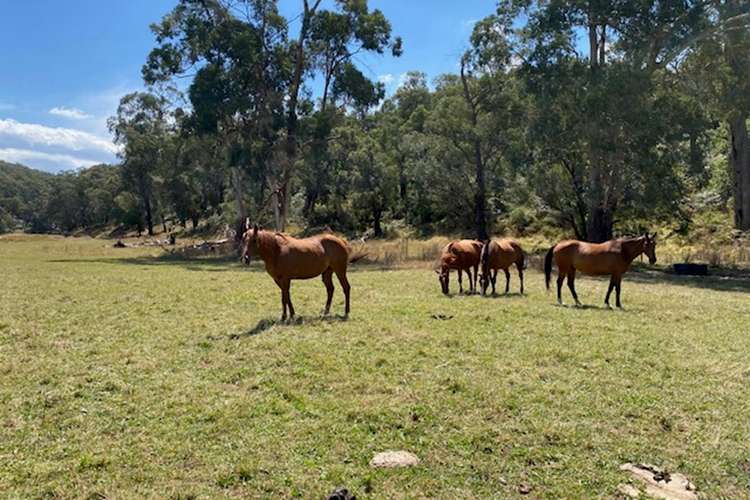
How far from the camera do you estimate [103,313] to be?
11484 mm

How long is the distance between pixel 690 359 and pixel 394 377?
4.41 meters

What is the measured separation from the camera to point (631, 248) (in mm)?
12539

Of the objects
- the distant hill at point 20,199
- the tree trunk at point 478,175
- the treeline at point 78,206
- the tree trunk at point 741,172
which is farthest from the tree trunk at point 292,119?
the distant hill at point 20,199

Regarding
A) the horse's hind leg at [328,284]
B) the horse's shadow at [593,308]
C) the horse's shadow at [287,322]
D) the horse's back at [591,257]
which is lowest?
the horse's shadow at [593,308]

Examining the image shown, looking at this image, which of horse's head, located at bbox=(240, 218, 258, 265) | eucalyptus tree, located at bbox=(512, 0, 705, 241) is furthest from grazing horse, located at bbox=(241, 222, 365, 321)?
eucalyptus tree, located at bbox=(512, 0, 705, 241)

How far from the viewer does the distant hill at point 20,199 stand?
104 meters

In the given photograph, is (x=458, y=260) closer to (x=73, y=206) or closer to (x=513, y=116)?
(x=513, y=116)

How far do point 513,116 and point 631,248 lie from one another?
19.5 m

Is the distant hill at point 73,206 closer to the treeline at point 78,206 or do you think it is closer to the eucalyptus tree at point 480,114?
the treeline at point 78,206

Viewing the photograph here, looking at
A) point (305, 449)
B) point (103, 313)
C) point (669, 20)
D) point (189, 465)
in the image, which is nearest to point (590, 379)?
point (305, 449)

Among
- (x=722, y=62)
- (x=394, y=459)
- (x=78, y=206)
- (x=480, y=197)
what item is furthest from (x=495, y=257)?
(x=78, y=206)

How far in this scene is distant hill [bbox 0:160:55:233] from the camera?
104000 millimetres

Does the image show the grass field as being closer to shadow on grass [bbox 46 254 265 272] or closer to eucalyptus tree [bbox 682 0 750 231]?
shadow on grass [bbox 46 254 265 272]

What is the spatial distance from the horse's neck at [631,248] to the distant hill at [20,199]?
109264 millimetres
